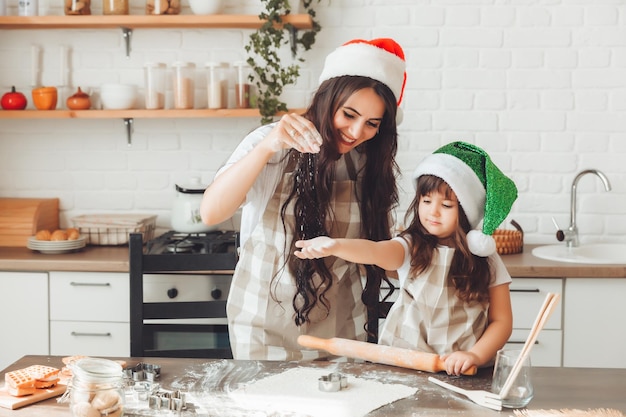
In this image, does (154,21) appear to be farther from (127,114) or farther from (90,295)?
(90,295)

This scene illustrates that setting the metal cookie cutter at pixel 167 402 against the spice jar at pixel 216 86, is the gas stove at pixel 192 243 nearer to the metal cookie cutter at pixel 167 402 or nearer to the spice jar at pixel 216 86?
the spice jar at pixel 216 86

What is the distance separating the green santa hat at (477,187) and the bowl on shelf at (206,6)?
1.76 metres

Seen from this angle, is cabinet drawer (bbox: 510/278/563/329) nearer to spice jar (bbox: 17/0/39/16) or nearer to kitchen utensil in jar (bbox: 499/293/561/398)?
kitchen utensil in jar (bbox: 499/293/561/398)

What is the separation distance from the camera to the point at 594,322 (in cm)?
319

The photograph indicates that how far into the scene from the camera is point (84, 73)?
12.5 feet

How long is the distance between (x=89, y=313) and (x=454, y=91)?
1915 millimetres

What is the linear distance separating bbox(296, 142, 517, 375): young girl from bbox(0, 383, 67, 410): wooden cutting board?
78 centimetres

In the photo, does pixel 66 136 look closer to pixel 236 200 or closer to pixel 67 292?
pixel 67 292

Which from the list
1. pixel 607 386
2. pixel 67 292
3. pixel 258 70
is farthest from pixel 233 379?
pixel 258 70

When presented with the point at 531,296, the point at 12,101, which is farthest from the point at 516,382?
the point at 12,101

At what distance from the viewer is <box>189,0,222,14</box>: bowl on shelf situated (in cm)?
355

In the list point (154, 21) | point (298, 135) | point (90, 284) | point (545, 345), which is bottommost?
point (545, 345)

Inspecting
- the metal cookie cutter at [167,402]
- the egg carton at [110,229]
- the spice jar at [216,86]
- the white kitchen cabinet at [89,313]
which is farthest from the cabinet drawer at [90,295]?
the metal cookie cutter at [167,402]

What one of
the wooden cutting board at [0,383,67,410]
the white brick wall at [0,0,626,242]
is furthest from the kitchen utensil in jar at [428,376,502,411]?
the white brick wall at [0,0,626,242]
